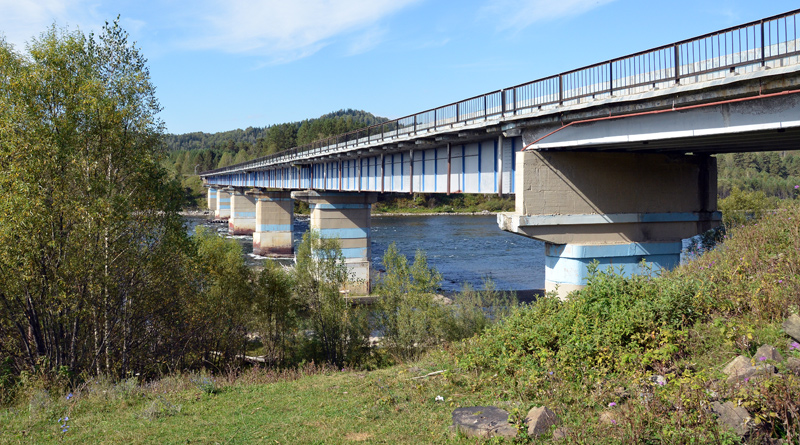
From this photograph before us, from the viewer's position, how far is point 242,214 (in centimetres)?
8681

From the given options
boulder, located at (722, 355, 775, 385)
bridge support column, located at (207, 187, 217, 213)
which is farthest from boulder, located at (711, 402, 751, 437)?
bridge support column, located at (207, 187, 217, 213)

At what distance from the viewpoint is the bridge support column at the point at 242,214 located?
282ft

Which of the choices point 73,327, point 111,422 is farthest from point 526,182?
point 73,327

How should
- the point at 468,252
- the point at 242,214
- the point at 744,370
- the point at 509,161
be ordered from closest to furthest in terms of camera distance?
1. the point at 744,370
2. the point at 509,161
3. the point at 468,252
4. the point at 242,214

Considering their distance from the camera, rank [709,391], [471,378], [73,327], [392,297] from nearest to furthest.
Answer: [709,391] < [471,378] < [73,327] < [392,297]

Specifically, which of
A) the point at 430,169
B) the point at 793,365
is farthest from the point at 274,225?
the point at 793,365

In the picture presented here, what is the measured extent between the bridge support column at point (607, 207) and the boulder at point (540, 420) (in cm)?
1003

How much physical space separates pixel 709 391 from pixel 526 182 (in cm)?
1082

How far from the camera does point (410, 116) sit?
82.3 feet

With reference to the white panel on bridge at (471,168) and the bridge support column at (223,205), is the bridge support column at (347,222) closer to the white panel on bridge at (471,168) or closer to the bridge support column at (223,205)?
the white panel on bridge at (471,168)

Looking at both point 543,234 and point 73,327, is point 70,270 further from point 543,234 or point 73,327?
point 543,234

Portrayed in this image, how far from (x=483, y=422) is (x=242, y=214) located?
274 feet

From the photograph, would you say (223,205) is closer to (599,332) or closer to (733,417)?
(599,332)

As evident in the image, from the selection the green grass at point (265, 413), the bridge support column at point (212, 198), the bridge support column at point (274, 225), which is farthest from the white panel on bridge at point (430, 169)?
the bridge support column at point (212, 198)
